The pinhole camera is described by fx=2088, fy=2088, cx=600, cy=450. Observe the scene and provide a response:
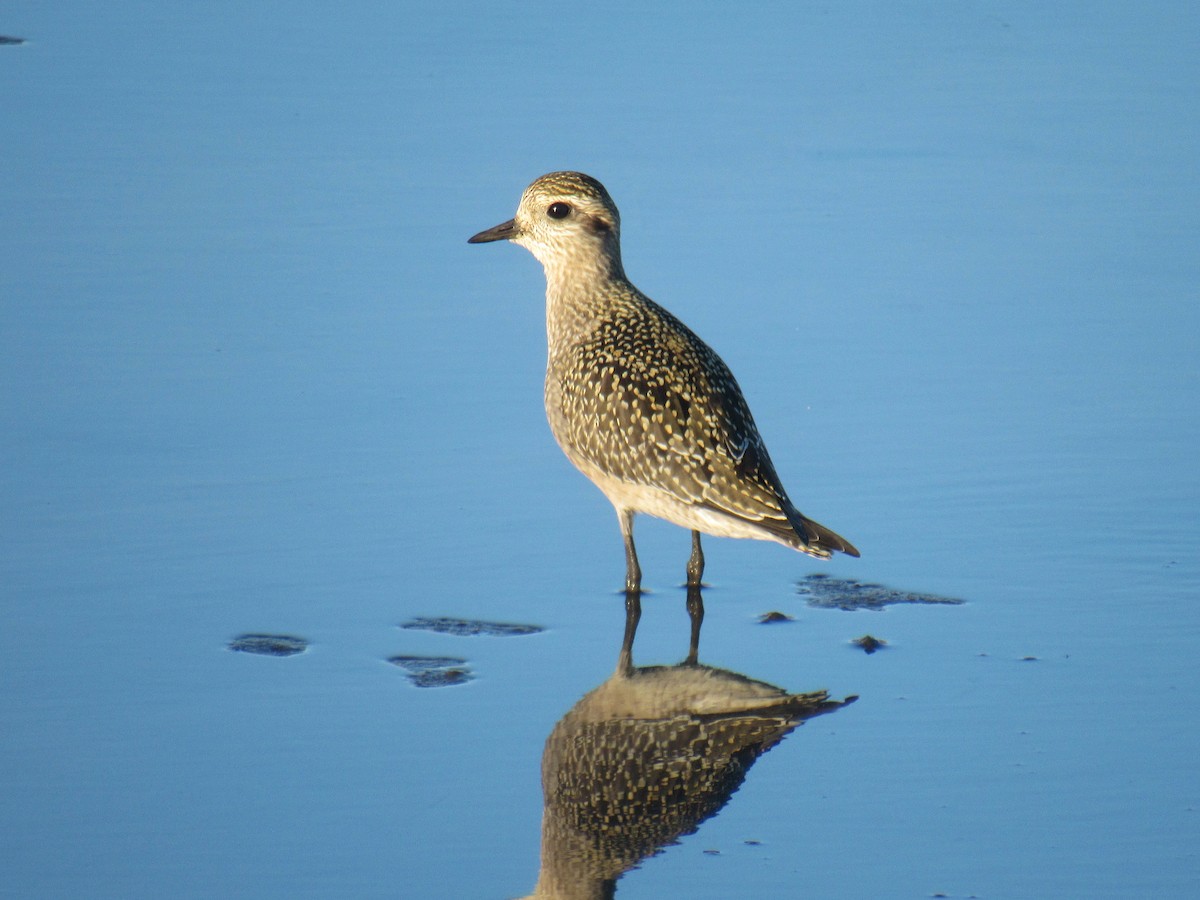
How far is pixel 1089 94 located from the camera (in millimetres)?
13555

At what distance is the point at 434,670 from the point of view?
7.29 m

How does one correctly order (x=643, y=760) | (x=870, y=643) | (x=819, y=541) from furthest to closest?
1. (x=819, y=541)
2. (x=870, y=643)
3. (x=643, y=760)

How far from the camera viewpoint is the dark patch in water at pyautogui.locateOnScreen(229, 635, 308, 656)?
7.41 meters

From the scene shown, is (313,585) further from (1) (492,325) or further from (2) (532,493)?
(1) (492,325)

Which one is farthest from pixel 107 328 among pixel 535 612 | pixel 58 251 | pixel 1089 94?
pixel 1089 94

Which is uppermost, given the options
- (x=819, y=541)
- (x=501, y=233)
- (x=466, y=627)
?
(x=501, y=233)

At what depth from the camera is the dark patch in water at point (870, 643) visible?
7539 millimetres

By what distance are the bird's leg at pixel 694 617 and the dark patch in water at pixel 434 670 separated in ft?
2.71

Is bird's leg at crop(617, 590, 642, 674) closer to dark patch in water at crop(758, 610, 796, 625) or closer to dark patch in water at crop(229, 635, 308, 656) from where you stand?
dark patch in water at crop(758, 610, 796, 625)

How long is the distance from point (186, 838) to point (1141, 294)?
6537 millimetres

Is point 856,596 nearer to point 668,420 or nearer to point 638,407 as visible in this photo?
point 668,420

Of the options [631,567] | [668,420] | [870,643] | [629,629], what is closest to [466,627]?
[629,629]

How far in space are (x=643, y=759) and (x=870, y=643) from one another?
1.29 meters

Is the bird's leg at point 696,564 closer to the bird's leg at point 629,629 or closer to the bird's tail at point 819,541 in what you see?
the bird's leg at point 629,629
